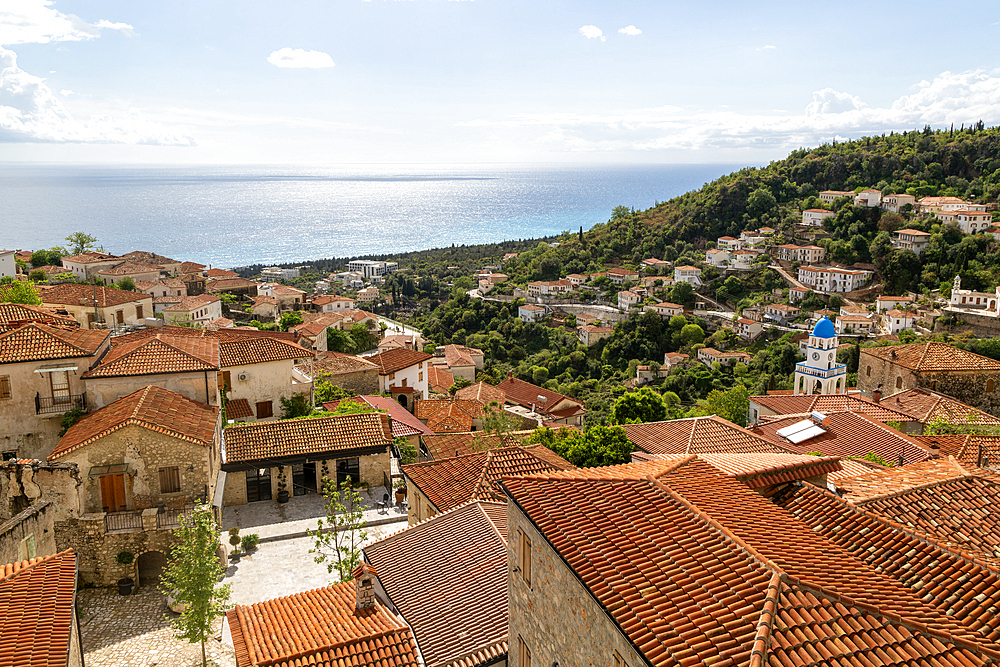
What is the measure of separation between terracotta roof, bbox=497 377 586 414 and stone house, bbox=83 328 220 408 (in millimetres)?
26391

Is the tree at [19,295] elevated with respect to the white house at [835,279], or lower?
elevated

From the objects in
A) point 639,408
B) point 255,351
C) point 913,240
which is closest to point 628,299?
point 913,240

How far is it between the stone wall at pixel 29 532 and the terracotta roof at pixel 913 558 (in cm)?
1136

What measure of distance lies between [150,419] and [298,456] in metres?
3.88

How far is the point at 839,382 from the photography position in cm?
3412

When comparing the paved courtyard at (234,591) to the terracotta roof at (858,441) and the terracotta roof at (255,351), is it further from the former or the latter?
the terracotta roof at (858,441)

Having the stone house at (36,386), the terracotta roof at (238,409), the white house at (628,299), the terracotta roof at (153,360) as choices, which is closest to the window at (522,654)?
the terracotta roof at (153,360)

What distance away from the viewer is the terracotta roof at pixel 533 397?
135 ft

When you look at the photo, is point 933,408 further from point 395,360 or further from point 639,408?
point 395,360

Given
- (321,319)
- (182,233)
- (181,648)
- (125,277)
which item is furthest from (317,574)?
(182,233)

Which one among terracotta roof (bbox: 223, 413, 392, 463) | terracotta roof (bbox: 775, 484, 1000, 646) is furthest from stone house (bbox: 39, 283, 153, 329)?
terracotta roof (bbox: 775, 484, 1000, 646)

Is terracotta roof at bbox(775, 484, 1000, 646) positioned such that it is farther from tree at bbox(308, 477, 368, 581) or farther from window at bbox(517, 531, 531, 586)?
tree at bbox(308, 477, 368, 581)

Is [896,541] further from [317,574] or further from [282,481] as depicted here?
[282,481]

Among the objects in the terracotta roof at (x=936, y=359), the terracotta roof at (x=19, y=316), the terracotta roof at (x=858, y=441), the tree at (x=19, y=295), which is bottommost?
the terracotta roof at (x=858, y=441)
